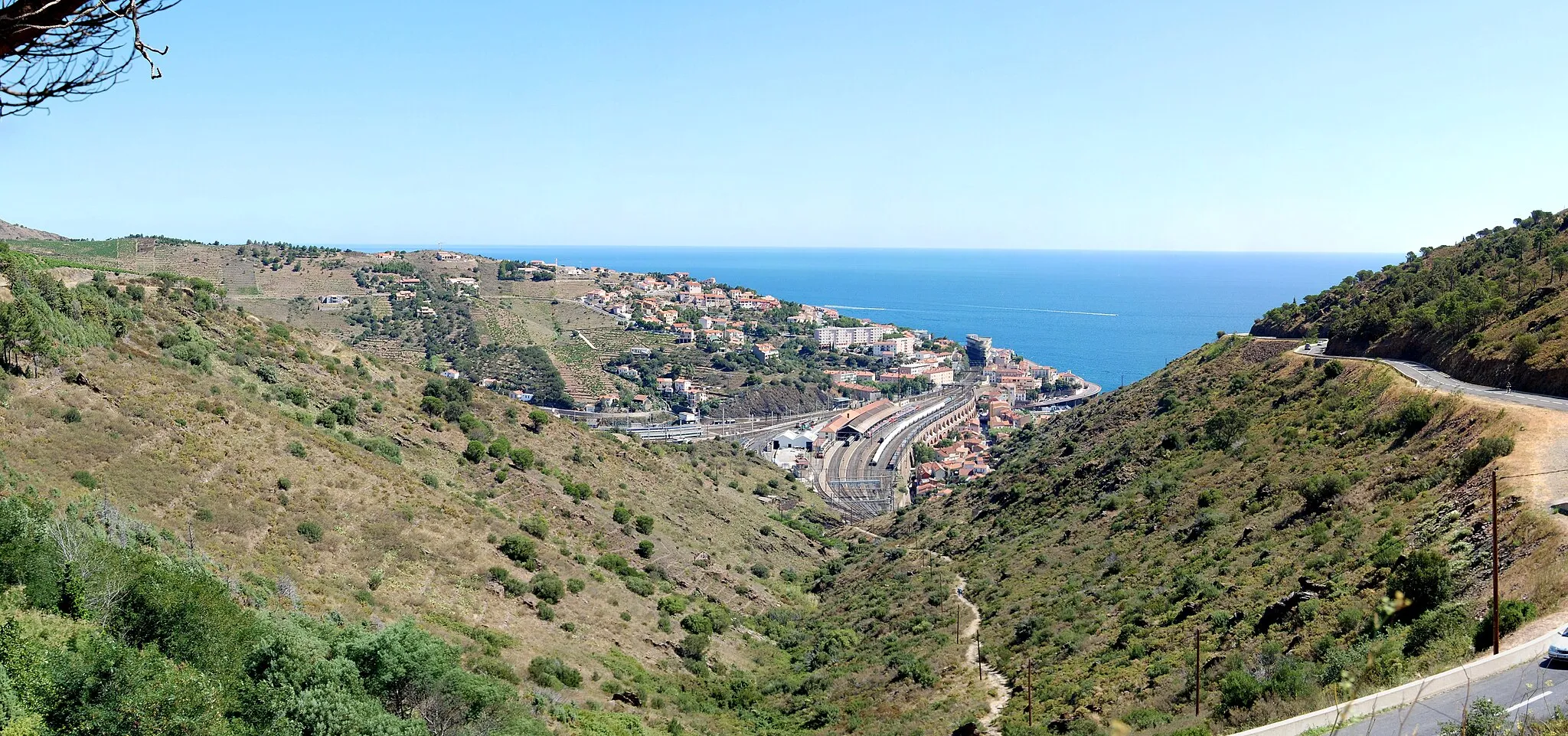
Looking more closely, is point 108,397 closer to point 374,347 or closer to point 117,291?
point 117,291

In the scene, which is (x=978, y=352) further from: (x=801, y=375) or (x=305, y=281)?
(x=305, y=281)

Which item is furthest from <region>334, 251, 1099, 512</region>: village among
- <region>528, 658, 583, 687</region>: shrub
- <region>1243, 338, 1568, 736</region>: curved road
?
<region>1243, 338, 1568, 736</region>: curved road

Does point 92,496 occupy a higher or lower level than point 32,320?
lower

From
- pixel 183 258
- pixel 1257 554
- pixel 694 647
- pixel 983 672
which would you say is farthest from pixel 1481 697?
pixel 183 258

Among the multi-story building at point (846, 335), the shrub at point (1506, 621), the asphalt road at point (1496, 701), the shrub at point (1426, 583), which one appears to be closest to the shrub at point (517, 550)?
the shrub at point (1426, 583)

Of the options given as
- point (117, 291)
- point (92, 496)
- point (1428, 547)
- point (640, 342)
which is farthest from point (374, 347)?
point (1428, 547)

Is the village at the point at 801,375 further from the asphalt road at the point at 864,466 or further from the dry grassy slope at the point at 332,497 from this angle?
the dry grassy slope at the point at 332,497

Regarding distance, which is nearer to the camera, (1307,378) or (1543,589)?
(1543,589)

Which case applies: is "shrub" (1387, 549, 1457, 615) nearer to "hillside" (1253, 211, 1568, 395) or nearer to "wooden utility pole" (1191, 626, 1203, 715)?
"wooden utility pole" (1191, 626, 1203, 715)
